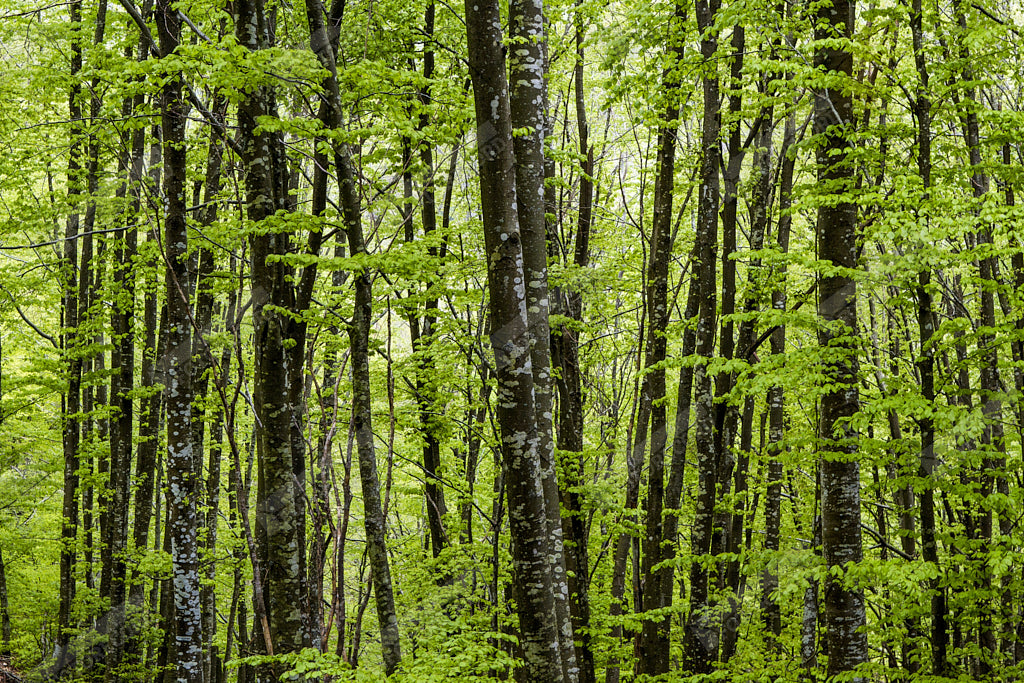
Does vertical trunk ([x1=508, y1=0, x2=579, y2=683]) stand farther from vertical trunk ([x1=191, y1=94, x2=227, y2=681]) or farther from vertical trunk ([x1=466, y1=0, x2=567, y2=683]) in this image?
vertical trunk ([x1=191, y1=94, x2=227, y2=681])

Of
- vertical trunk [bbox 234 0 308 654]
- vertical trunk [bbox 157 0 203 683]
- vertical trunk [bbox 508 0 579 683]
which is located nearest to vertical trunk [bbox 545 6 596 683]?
vertical trunk [bbox 508 0 579 683]

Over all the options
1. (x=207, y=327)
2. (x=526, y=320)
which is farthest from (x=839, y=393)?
(x=207, y=327)

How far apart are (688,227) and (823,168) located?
896 cm

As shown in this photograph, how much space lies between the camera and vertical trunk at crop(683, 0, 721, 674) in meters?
8.47

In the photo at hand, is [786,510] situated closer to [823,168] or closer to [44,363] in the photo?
[823,168]

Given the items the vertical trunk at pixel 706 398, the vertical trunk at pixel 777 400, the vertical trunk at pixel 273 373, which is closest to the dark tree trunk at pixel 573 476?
Result: the vertical trunk at pixel 706 398

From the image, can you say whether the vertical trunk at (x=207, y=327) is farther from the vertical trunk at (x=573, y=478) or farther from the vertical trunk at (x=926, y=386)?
the vertical trunk at (x=926, y=386)

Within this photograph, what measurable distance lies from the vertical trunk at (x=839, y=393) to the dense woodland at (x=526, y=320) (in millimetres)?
37

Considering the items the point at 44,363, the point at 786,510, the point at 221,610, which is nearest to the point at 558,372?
the point at 44,363

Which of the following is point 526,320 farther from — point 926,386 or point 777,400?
point 777,400

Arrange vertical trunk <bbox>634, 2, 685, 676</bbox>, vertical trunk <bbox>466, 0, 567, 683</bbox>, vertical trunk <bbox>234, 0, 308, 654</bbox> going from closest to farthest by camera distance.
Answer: vertical trunk <bbox>466, 0, 567, 683</bbox>, vertical trunk <bbox>234, 0, 308, 654</bbox>, vertical trunk <bbox>634, 2, 685, 676</bbox>

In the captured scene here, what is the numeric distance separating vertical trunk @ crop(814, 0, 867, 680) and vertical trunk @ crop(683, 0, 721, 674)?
228cm

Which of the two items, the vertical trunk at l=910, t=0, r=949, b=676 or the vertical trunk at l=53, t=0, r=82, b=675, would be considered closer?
the vertical trunk at l=910, t=0, r=949, b=676

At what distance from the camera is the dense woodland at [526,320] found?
517 cm
